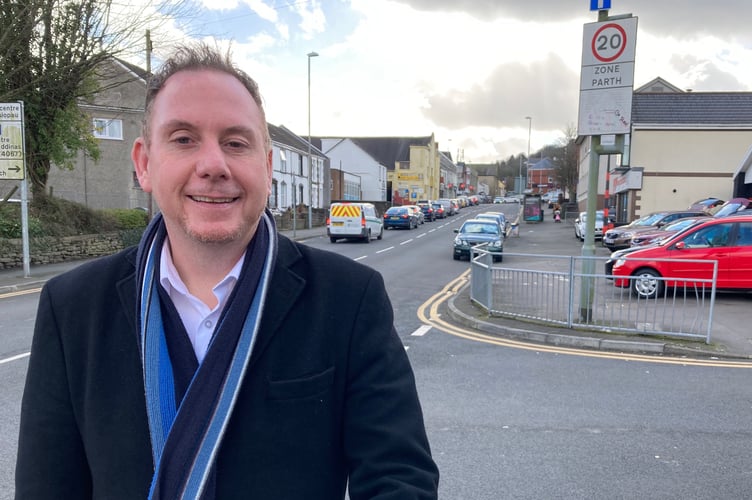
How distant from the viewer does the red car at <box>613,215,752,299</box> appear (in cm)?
1055

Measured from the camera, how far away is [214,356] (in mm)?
1312

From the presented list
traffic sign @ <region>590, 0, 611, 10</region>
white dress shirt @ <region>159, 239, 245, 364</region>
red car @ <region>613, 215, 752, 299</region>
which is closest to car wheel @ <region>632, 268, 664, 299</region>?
red car @ <region>613, 215, 752, 299</region>

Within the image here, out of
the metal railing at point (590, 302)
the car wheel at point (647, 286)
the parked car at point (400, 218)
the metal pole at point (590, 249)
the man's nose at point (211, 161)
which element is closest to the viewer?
the man's nose at point (211, 161)

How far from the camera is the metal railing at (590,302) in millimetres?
7875

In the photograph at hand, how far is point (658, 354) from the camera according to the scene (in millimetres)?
7133

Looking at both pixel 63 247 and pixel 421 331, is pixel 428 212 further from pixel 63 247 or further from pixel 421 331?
pixel 421 331

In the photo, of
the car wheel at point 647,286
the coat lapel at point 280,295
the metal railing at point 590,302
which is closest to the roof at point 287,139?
the metal railing at point 590,302

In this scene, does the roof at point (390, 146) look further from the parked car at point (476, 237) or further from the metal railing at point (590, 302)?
the metal railing at point (590, 302)

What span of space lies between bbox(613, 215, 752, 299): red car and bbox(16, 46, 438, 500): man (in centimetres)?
1040

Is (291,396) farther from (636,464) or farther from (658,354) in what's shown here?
(658,354)

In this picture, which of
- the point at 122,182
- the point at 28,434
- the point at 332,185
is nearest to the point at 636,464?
the point at 28,434

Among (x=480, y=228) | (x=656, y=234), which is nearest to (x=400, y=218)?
(x=480, y=228)

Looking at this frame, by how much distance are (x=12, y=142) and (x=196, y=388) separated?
1452 centimetres

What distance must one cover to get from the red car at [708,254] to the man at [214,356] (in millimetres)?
10404
